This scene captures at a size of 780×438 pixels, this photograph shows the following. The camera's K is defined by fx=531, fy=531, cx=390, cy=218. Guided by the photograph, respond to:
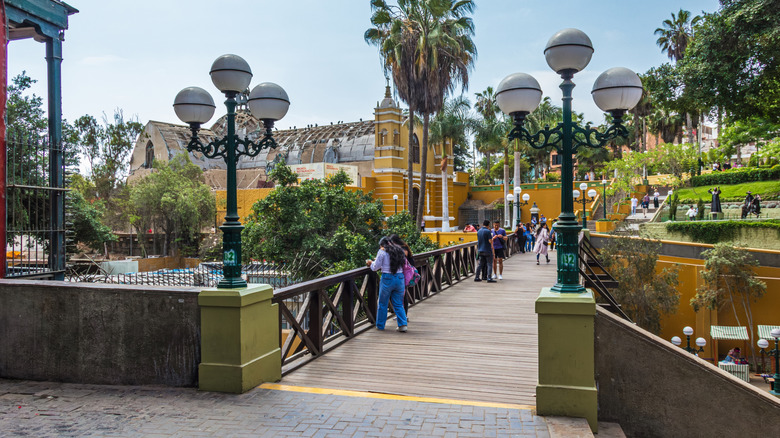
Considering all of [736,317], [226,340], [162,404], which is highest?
[226,340]

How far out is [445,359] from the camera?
22.2ft

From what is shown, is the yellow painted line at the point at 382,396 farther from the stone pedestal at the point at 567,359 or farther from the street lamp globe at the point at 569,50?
the street lamp globe at the point at 569,50

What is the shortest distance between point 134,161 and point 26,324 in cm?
4643

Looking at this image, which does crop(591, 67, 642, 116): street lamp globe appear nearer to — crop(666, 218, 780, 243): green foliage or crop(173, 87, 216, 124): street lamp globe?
crop(173, 87, 216, 124): street lamp globe

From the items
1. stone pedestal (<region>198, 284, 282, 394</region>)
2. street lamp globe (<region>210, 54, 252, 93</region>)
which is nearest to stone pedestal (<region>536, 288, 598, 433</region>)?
stone pedestal (<region>198, 284, 282, 394</region>)

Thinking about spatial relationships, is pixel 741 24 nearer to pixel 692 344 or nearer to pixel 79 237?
pixel 692 344

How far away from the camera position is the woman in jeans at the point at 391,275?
8102 millimetres

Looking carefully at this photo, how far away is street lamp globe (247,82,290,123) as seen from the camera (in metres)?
6.41

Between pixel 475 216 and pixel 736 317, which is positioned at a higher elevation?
pixel 475 216

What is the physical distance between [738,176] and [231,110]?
4038 centimetres

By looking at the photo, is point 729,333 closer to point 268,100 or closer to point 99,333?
point 268,100

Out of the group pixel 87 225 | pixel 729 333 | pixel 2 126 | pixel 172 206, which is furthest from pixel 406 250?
pixel 172 206

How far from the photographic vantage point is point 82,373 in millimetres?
5789

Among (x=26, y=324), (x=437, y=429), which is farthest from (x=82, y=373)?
(x=437, y=429)
